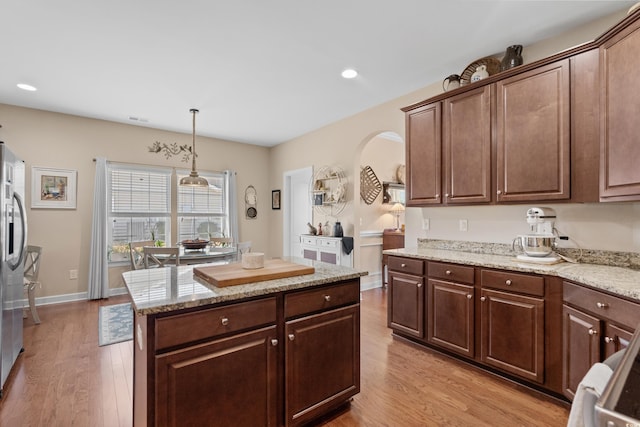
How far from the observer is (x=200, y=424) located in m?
1.38

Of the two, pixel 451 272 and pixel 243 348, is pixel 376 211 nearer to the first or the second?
pixel 451 272

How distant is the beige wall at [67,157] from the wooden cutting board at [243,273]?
339cm

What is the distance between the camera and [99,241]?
14.8ft

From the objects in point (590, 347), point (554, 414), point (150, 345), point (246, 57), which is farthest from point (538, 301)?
point (246, 57)

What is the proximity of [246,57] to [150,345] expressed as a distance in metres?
2.59

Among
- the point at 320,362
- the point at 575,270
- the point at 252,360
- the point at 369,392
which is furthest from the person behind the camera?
the point at 369,392

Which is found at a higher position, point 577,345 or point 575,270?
point 575,270

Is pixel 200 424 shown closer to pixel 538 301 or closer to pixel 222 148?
pixel 538 301

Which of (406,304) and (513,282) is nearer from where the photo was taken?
(513,282)

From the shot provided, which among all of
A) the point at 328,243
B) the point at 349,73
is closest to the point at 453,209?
the point at 349,73

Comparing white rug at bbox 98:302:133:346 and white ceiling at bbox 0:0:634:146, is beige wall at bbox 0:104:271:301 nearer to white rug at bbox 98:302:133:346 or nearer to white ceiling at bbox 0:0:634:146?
white ceiling at bbox 0:0:634:146

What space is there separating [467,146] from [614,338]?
1.69 meters

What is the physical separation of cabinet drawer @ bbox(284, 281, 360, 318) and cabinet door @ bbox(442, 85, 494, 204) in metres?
1.47

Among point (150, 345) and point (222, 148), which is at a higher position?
point (222, 148)
